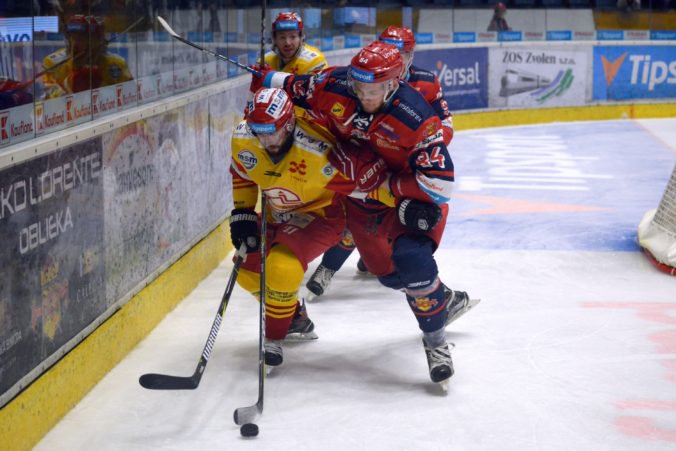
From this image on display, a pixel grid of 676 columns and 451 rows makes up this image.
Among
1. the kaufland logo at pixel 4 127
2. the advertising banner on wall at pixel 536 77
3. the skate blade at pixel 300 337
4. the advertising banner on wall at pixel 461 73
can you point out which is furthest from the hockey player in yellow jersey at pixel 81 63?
the advertising banner on wall at pixel 536 77

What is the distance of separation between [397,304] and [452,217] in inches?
87.4

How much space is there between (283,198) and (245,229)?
7.6 inches

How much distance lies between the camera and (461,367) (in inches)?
157

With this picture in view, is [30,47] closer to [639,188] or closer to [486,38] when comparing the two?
[639,188]

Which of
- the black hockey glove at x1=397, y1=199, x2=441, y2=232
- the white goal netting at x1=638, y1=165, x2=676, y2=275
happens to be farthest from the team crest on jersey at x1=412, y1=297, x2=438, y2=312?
the white goal netting at x1=638, y1=165, x2=676, y2=275

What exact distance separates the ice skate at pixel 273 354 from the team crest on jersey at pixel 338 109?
0.93 meters

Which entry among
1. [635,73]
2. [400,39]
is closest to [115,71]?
[400,39]

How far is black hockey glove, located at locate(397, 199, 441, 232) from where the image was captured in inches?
140

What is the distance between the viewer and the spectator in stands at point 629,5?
13.4 m

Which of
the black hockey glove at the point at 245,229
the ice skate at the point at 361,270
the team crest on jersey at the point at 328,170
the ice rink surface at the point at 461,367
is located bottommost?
the ice rink surface at the point at 461,367

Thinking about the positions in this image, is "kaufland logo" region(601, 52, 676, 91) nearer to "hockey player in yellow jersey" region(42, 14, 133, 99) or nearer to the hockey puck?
"hockey player in yellow jersey" region(42, 14, 133, 99)

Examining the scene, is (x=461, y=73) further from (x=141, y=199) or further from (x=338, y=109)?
(x=338, y=109)

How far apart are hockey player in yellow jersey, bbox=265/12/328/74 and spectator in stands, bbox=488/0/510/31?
7.75 meters

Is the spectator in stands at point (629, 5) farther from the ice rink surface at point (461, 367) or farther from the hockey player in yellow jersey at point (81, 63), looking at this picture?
the hockey player in yellow jersey at point (81, 63)
